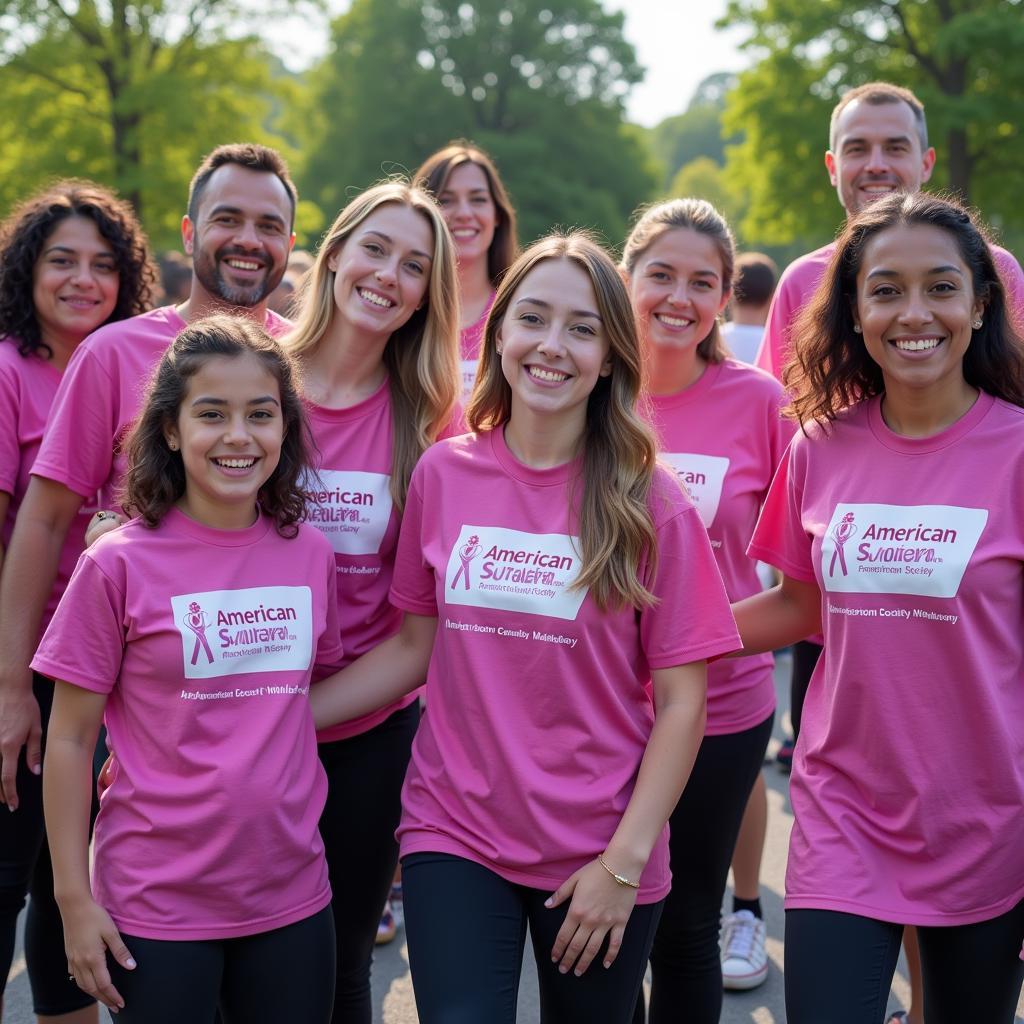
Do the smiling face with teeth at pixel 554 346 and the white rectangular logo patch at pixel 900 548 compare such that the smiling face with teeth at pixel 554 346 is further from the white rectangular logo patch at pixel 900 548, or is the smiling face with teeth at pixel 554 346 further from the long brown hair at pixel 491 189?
the long brown hair at pixel 491 189

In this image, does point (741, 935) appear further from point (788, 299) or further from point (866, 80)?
point (866, 80)

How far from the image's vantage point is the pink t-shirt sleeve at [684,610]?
268cm

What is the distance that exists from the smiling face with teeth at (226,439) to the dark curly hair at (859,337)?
4.23ft

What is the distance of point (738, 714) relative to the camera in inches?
138

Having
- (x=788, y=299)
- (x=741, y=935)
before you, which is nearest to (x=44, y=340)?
(x=788, y=299)

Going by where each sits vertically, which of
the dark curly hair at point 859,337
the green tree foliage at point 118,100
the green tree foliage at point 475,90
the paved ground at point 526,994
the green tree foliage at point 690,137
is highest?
the green tree foliage at point 690,137

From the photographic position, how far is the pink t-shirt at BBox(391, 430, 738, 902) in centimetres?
262

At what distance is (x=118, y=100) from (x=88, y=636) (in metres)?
18.5

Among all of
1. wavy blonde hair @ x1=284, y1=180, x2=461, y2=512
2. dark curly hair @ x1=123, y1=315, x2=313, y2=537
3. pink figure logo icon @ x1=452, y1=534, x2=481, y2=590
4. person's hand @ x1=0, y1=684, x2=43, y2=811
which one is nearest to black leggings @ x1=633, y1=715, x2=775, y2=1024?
pink figure logo icon @ x1=452, y1=534, x2=481, y2=590

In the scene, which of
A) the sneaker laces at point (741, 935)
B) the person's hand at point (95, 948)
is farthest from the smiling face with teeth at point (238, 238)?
the sneaker laces at point (741, 935)

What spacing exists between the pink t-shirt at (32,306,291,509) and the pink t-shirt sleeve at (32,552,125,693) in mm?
626

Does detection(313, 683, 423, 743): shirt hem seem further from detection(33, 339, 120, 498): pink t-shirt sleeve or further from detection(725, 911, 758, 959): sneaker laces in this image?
detection(725, 911, 758, 959): sneaker laces

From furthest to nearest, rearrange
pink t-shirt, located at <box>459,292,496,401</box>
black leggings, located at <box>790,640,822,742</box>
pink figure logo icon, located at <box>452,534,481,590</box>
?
pink t-shirt, located at <box>459,292,496,401</box>
black leggings, located at <box>790,640,822,742</box>
pink figure logo icon, located at <box>452,534,481,590</box>

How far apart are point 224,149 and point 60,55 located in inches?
695
